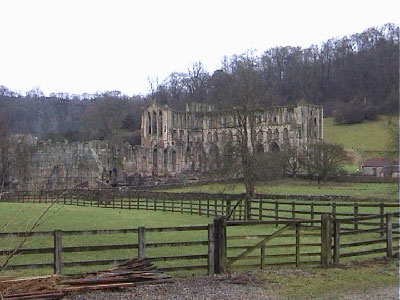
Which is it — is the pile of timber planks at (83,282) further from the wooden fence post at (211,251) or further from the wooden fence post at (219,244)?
the wooden fence post at (219,244)

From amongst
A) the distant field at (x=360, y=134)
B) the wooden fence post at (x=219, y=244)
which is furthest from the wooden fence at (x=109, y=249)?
the distant field at (x=360, y=134)

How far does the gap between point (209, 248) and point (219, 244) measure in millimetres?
209

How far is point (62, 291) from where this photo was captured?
8.41 m

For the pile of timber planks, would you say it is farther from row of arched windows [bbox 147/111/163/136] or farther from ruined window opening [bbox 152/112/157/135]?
ruined window opening [bbox 152/112/157/135]

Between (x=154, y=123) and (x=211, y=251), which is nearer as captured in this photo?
(x=211, y=251)

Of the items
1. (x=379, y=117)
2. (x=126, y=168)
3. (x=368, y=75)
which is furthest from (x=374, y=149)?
Result: (x=126, y=168)

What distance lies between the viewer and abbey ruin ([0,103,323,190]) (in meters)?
61.6

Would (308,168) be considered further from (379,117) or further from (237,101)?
(379,117)

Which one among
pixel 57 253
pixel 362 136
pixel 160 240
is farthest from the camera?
pixel 362 136

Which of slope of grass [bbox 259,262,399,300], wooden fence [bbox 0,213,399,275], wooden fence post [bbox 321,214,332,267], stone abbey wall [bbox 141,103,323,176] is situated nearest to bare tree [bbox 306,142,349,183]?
stone abbey wall [bbox 141,103,323,176]

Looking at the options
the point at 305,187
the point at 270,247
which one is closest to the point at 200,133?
the point at 305,187

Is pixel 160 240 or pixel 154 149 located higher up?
pixel 154 149

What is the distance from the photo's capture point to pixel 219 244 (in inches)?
417

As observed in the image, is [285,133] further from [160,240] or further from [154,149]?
[160,240]
